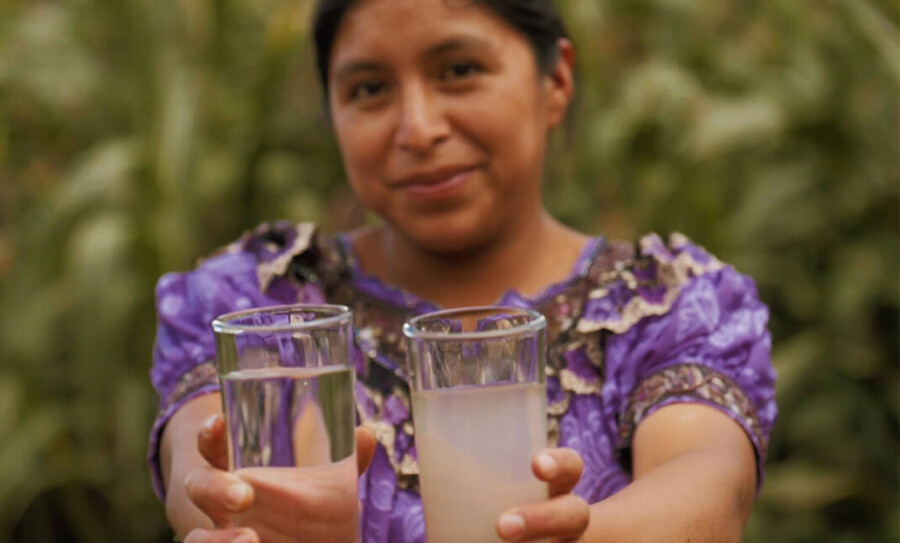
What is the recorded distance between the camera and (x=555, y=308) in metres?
1.62

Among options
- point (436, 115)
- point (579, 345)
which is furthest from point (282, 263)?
point (579, 345)

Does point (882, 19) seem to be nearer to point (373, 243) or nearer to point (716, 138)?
point (716, 138)

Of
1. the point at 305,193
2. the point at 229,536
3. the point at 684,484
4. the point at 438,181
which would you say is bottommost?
the point at 684,484

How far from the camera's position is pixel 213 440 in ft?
3.38

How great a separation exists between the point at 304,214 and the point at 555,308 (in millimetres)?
1415

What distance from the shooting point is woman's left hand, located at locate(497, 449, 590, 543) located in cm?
87

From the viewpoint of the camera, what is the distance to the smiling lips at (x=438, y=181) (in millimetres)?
1545

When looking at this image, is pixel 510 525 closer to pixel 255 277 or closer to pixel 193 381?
pixel 193 381

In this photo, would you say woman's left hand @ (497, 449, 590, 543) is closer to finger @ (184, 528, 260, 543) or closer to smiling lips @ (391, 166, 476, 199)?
finger @ (184, 528, 260, 543)

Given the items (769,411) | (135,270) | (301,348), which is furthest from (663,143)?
(301,348)

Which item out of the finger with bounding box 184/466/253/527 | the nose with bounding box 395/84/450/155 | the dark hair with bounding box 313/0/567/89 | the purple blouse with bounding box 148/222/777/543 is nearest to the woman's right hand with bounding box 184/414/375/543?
the finger with bounding box 184/466/253/527

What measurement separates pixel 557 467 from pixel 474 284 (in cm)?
82

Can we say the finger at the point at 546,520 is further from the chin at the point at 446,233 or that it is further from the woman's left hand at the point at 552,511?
the chin at the point at 446,233

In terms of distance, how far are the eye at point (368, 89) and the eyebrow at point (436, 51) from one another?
0.02 meters
